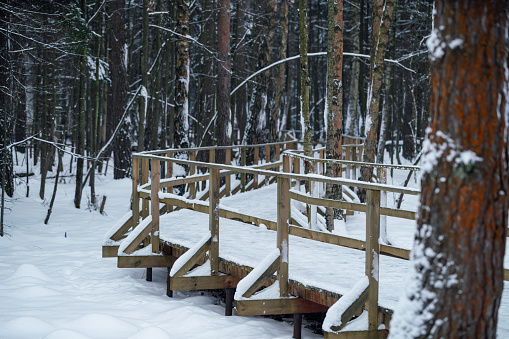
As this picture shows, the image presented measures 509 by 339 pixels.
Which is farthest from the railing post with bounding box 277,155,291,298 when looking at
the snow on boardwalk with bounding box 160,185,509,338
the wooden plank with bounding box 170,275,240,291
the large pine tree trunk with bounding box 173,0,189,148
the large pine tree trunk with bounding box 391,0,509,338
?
the large pine tree trunk with bounding box 173,0,189,148

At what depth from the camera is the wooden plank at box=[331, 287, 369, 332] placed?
4410 mm

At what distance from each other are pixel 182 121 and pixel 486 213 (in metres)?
10.4

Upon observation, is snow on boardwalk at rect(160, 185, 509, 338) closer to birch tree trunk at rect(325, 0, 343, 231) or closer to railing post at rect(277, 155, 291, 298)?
railing post at rect(277, 155, 291, 298)

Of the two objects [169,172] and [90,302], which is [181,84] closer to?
[169,172]

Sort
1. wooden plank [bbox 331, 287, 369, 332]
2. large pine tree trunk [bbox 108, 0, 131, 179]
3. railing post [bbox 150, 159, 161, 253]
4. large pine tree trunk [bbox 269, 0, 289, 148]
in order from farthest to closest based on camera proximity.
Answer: large pine tree trunk [bbox 108, 0, 131, 179], large pine tree trunk [bbox 269, 0, 289, 148], railing post [bbox 150, 159, 161, 253], wooden plank [bbox 331, 287, 369, 332]

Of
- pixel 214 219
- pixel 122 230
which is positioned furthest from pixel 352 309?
pixel 122 230

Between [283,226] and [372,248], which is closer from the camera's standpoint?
[372,248]

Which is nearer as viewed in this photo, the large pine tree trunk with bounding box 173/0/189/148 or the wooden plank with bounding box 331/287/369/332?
the wooden plank with bounding box 331/287/369/332

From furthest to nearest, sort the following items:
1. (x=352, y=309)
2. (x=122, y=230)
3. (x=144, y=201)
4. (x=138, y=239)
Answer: (x=122, y=230) < (x=144, y=201) < (x=138, y=239) < (x=352, y=309)

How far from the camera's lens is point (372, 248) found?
4492 mm

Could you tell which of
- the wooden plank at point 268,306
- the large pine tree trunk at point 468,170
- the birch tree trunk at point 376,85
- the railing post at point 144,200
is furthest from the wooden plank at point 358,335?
the birch tree trunk at point 376,85

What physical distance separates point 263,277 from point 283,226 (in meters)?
0.54

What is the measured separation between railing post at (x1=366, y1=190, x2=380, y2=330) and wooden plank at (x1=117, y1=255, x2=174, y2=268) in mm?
3619

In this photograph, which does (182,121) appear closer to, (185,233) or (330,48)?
(330,48)
